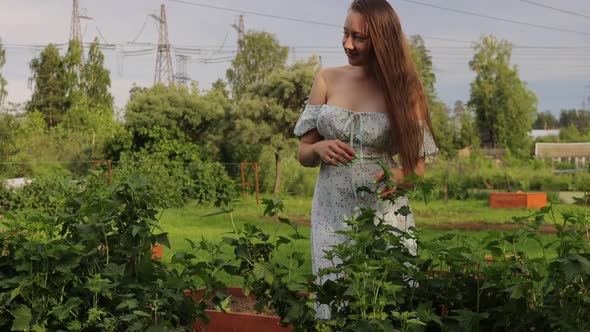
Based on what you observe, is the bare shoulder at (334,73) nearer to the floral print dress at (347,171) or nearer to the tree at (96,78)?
the floral print dress at (347,171)

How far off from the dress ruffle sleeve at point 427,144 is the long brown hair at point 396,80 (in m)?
0.02

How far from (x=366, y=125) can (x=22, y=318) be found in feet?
4.13

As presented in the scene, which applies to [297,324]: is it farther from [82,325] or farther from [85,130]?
[85,130]

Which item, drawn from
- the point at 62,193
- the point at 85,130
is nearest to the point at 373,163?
the point at 62,193

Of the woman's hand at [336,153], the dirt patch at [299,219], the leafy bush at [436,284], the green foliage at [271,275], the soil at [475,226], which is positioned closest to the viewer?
the leafy bush at [436,284]

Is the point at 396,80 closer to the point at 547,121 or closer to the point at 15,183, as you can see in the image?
the point at 15,183

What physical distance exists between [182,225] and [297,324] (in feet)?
36.5

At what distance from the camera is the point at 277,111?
23297 millimetres

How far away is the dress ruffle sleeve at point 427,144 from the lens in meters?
2.61

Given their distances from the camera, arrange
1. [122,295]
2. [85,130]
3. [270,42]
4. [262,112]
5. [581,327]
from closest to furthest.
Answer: [581,327] < [122,295] < [262,112] < [85,130] < [270,42]

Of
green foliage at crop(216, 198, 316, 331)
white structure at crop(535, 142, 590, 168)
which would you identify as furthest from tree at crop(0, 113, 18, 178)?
white structure at crop(535, 142, 590, 168)

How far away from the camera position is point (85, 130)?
3750 centimetres

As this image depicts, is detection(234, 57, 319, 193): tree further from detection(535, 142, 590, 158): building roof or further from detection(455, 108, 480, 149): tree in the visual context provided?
detection(455, 108, 480, 149): tree

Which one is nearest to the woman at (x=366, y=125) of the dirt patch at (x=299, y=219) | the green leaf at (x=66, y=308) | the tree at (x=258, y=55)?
the green leaf at (x=66, y=308)
